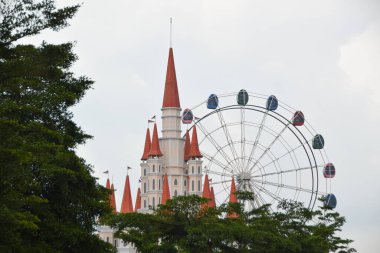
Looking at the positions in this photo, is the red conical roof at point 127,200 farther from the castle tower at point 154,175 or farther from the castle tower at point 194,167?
the castle tower at point 194,167

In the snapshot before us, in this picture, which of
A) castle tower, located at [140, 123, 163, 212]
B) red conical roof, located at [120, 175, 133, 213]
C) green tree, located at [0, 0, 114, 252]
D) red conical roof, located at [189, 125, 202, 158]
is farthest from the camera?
red conical roof, located at [120, 175, 133, 213]

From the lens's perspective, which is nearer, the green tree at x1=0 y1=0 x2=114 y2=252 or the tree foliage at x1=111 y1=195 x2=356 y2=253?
the green tree at x1=0 y1=0 x2=114 y2=252

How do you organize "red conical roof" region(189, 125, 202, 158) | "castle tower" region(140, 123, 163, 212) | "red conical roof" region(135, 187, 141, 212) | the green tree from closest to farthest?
the green tree < "castle tower" region(140, 123, 163, 212) < "red conical roof" region(189, 125, 202, 158) < "red conical roof" region(135, 187, 141, 212)

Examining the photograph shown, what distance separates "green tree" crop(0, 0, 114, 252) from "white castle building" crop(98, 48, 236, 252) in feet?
283

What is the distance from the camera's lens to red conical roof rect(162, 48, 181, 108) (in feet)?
458

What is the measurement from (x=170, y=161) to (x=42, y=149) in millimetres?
97878

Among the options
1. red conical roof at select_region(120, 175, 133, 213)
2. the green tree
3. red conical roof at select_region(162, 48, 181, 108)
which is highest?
red conical roof at select_region(162, 48, 181, 108)

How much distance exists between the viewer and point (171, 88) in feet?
463

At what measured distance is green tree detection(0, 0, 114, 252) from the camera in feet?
127

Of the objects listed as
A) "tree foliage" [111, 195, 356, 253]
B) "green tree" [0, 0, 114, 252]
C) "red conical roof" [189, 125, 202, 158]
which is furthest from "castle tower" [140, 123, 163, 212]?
"green tree" [0, 0, 114, 252]

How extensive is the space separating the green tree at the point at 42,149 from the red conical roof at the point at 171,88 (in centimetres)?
8630

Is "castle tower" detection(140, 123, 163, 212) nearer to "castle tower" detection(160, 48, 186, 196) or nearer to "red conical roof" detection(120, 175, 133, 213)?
"castle tower" detection(160, 48, 186, 196)

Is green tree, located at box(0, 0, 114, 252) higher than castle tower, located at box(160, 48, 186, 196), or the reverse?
castle tower, located at box(160, 48, 186, 196)

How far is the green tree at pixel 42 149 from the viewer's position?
3872cm
